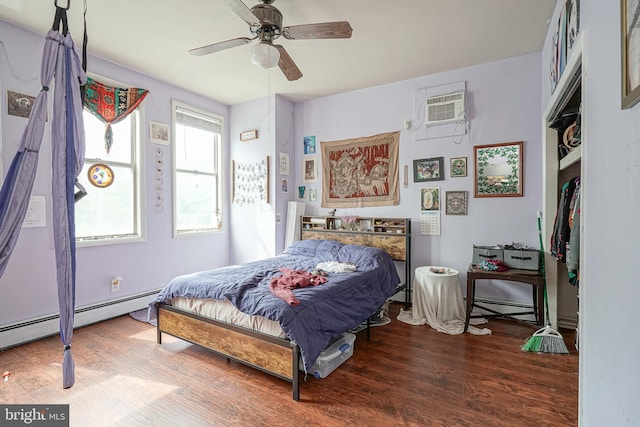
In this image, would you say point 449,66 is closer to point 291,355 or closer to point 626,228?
point 626,228

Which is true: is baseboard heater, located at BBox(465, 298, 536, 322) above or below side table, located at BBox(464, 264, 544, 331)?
below

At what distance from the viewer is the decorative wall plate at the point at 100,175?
325cm

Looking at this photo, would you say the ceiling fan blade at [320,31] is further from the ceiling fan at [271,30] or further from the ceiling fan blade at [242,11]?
the ceiling fan blade at [242,11]

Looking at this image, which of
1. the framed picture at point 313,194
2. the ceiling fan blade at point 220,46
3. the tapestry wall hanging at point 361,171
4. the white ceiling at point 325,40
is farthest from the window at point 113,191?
the tapestry wall hanging at point 361,171

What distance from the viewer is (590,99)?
4.58 feet

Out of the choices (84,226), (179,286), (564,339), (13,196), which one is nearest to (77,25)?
(84,226)

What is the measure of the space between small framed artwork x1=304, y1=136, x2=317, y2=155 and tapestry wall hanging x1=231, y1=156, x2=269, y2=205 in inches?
25.0

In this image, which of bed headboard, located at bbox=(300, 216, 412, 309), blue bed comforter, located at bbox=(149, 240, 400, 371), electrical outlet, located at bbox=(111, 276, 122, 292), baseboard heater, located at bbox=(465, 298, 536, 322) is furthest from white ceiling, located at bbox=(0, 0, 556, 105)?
baseboard heater, located at bbox=(465, 298, 536, 322)

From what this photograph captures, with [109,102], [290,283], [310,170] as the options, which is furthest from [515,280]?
[109,102]

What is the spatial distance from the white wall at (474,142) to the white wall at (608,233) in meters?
1.89

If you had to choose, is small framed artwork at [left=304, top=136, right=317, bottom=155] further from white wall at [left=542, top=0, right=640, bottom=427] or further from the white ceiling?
white wall at [left=542, top=0, right=640, bottom=427]

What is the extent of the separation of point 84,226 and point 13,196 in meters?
2.23

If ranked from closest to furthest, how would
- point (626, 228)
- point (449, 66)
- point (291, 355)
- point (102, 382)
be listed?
point (626, 228) → point (291, 355) → point (102, 382) → point (449, 66)

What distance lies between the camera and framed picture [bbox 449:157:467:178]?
139 inches
